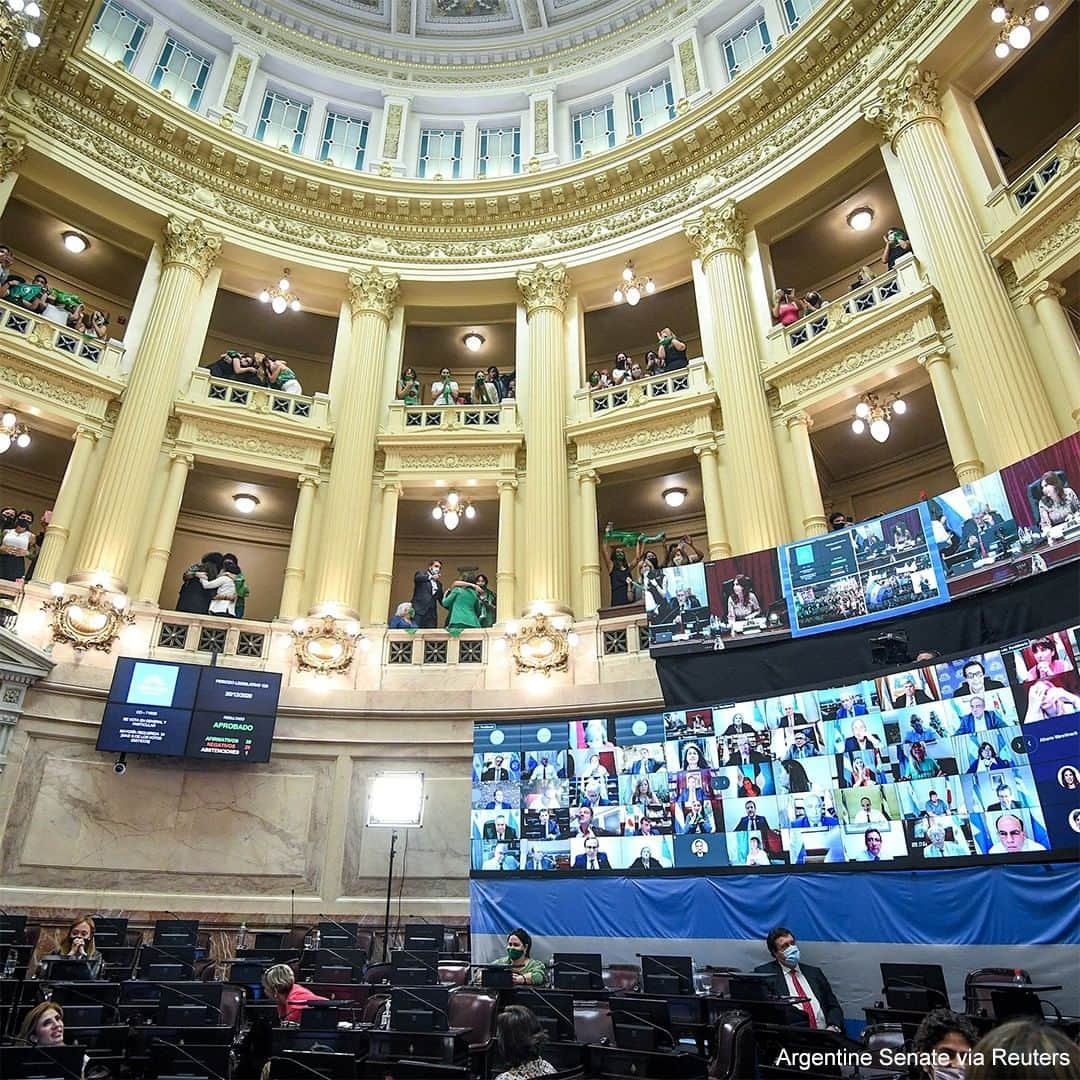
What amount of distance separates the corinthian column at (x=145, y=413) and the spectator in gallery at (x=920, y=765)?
12.9m

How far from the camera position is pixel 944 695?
30.6 feet

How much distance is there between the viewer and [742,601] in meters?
12.1

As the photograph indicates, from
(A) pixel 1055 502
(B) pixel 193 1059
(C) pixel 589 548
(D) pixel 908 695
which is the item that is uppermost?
(C) pixel 589 548

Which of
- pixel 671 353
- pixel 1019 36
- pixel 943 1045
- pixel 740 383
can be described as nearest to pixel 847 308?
pixel 740 383

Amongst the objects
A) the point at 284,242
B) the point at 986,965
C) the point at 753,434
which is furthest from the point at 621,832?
the point at 284,242

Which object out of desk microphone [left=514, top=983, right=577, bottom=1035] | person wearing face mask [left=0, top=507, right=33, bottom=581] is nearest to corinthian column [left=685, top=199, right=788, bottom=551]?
desk microphone [left=514, top=983, right=577, bottom=1035]

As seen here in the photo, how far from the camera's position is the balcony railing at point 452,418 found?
17531 mm

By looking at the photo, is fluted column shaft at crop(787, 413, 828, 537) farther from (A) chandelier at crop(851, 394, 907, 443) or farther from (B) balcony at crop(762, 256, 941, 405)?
(A) chandelier at crop(851, 394, 907, 443)

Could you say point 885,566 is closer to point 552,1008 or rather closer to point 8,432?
point 552,1008

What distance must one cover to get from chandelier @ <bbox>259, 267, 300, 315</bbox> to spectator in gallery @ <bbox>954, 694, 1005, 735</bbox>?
1513 centimetres

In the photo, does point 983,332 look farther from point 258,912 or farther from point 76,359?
point 76,359

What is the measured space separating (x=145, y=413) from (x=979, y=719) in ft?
50.3

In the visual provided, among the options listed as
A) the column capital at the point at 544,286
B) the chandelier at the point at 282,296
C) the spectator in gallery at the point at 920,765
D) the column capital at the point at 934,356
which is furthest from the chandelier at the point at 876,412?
the chandelier at the point at 282,296

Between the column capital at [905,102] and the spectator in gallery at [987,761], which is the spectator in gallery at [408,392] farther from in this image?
the spectator in gallery at [987,761]
